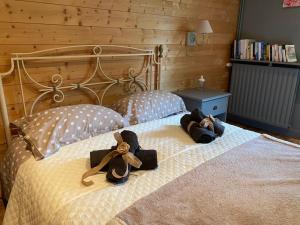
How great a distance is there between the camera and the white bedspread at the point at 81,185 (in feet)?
3.25

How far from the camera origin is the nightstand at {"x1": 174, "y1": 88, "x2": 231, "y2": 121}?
2.48 m

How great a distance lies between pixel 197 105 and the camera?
8.18ft

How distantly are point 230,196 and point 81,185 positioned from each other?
0.68 metres

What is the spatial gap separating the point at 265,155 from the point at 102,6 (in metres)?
1.63

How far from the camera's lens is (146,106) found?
1994 millimetres

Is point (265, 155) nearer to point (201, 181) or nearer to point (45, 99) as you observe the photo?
point (201, 181)

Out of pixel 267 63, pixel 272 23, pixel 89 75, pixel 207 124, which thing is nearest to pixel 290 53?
pixel 267 63

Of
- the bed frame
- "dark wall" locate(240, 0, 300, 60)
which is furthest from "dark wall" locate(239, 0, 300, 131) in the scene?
the bed frame

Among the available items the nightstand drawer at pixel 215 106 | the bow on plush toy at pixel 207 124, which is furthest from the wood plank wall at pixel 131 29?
the bow on plush toy at pixel 207 124

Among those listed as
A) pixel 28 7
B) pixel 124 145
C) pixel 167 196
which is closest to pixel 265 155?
pixel 167 196

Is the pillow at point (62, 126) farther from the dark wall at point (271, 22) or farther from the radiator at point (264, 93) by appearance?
the dark wall at point (271, 22)

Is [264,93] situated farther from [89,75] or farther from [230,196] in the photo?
[230,196]

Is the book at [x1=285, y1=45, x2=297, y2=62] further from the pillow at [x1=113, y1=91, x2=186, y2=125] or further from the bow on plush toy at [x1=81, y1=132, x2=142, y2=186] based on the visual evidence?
the bow on plush toy at [x1=81, y1=132, x2=142, y2=186]

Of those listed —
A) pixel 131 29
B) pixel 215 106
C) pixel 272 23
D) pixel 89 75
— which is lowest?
pixel 215 106
